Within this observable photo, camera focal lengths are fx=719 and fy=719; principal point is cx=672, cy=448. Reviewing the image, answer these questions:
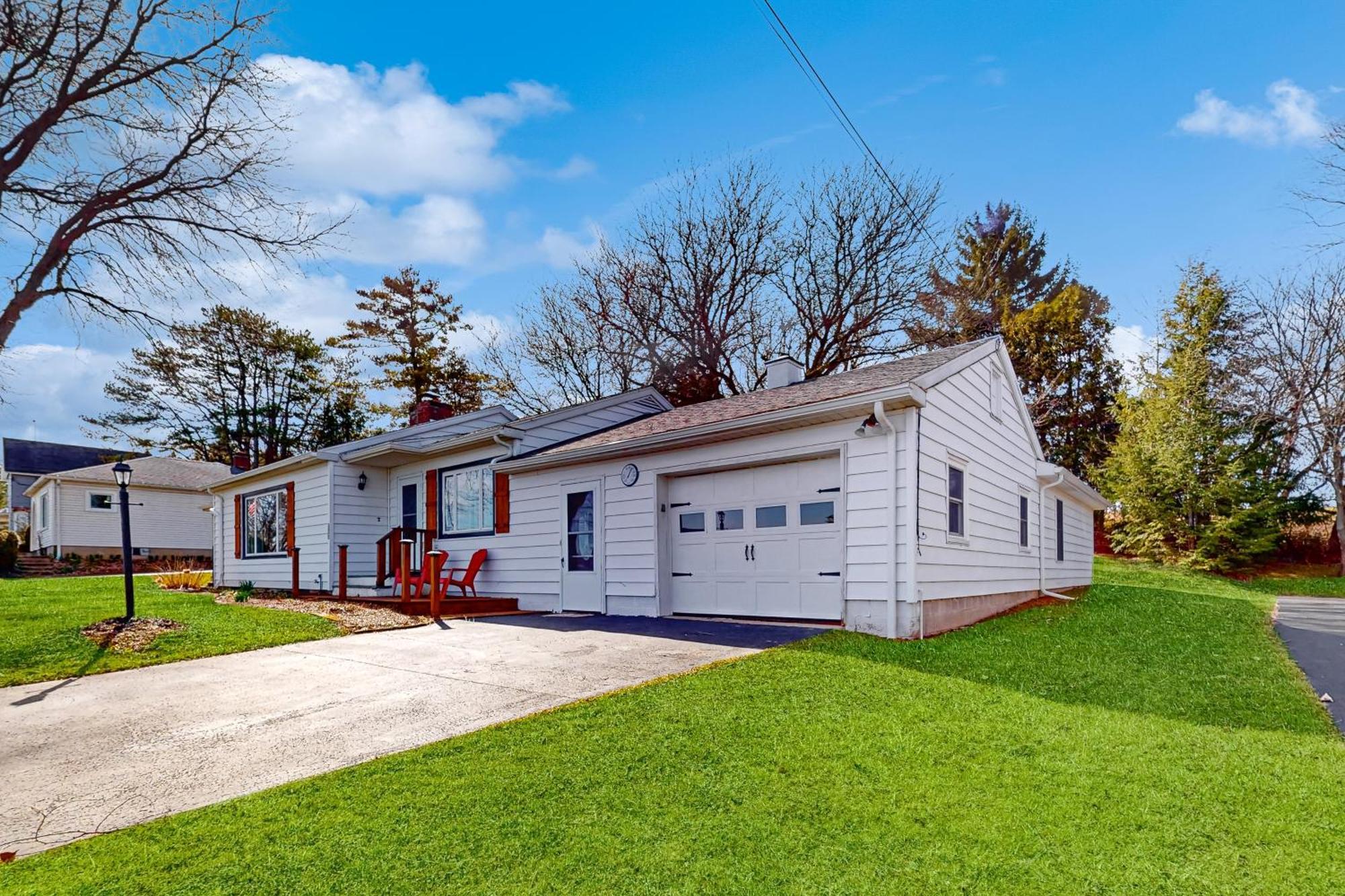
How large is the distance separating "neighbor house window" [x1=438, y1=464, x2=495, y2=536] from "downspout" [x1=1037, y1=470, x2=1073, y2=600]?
10.1 meters

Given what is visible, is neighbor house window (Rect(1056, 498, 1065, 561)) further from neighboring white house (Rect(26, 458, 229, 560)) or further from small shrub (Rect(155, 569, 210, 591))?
neighboring white house (Rect(26, 458, 229, 560))

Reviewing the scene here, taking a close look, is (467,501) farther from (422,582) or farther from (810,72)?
(810,72)

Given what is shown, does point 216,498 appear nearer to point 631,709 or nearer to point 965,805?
point 631,709

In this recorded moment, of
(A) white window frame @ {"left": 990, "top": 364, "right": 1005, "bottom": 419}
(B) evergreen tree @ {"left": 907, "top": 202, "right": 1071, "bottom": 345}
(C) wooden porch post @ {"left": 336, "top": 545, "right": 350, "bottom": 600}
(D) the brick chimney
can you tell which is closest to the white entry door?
(C) wooden porch post @ {"left": 336, "top": 545, "right": 350, "bottom": 600}

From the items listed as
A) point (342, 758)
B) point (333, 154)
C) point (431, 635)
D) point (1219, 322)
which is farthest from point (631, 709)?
point (1219, 322)

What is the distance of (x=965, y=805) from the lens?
139 inches

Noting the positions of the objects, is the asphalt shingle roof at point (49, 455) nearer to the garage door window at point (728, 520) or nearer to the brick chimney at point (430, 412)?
the brick chimney at point (430, 412)

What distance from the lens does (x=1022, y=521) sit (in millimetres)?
12727

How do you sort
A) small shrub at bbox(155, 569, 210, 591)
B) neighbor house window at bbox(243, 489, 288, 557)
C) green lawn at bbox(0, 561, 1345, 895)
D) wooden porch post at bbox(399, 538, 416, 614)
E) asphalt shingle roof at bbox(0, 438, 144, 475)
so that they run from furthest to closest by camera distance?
1. asphalt shingle roof at bbox(0, 438, 144, 475)
2. small shrub at bbox(155, 569, 210, 591)
3. neighbor house window at bbox(243, 489, 288, 557)
4. wooden porch post at bbox(399, 538, 416, 614)
5. green lawn at bbox(0, 561, 1345, 895)

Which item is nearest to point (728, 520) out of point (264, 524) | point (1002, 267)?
point (264, 524)

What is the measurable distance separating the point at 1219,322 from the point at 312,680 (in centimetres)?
2727

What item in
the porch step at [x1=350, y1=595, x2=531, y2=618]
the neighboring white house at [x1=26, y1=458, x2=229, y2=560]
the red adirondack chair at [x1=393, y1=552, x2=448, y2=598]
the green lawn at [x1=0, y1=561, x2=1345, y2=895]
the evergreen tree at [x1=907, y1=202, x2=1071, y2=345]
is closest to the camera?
the green lawn at [x1=0, y1=561, x2=1345, y2=895]

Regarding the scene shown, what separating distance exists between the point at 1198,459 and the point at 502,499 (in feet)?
67.6

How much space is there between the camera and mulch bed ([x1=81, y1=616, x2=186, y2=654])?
26.6 ft
